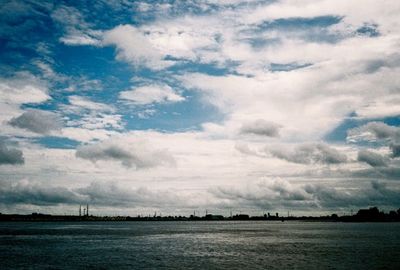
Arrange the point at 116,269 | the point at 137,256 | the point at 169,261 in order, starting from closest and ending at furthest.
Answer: the point at 116,269
the point at 169,261
the point at 137,256

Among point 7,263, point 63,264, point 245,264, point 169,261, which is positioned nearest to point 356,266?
point 245,264

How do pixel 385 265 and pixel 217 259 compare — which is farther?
pixel 217 259

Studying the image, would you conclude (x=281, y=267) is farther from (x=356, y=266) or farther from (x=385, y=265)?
(x=385, y=265)

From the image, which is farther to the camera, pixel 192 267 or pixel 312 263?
pixel 312 263

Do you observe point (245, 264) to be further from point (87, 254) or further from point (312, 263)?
point (87, 254)

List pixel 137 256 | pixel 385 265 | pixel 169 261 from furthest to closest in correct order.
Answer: pixel 137 256, pixel 169 261, pixel 385 265

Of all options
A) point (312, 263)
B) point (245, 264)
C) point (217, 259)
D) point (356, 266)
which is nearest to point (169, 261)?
point (217, 259)

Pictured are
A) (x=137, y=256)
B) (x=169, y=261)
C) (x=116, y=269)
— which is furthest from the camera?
(x=137, y=256)

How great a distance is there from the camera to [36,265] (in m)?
64.3

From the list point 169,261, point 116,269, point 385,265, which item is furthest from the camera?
point 169,261

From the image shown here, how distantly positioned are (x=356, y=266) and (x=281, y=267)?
11749 millimetres

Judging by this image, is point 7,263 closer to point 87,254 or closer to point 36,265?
point 36,265

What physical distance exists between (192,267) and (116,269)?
36.7 feet

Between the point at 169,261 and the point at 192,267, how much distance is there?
8.86 meters
